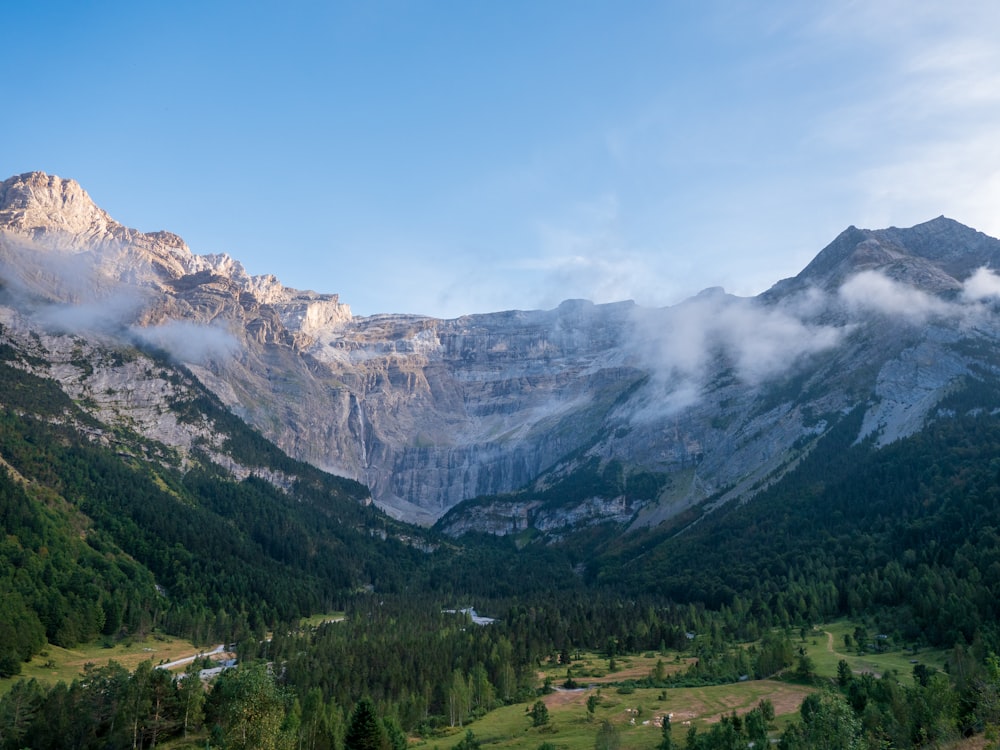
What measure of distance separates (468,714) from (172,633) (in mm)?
99812

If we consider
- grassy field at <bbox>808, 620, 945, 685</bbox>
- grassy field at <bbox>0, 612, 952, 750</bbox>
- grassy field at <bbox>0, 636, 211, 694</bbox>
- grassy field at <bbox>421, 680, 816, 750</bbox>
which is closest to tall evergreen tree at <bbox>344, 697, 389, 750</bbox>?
grassy field at <bbox>421, 680, 816, 750</bbox>

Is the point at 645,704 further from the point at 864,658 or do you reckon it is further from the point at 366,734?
the point at 864,658

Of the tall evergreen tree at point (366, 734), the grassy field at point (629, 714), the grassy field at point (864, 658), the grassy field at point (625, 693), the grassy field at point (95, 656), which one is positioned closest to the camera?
the tall evergreen tree at point (366, 734)

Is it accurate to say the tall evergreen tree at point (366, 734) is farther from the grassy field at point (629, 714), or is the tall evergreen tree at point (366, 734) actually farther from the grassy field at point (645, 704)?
the grassy field at point (645, 704)

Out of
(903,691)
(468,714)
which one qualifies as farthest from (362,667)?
(903,691)

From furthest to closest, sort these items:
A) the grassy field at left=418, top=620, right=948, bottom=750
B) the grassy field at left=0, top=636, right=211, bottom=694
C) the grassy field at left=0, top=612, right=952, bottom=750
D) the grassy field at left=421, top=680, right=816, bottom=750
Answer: the grassy field at left=0, top=636, right=211, bottom=694
the grassy field at left=0, top=612, right=952, bottom=750
the grassy field at left=418, top=620, right=948, bottom=750
the grassy field at left=421, top=680, right=816, bottom=750

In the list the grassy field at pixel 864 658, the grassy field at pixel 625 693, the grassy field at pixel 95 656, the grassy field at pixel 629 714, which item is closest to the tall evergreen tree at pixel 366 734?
the grassy field at pixel 629 714

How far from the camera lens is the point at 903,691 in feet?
281

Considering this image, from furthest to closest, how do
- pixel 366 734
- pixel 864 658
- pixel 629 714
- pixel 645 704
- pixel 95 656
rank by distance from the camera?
pixel 95 656, pixel 864 658, pixel 645 704, pixel 629 714, pixel 366 734

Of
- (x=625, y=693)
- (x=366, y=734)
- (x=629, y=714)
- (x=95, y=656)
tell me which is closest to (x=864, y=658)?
(x=625, y=693)

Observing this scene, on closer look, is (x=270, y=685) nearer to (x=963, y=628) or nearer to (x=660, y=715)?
(x=660, y=715)

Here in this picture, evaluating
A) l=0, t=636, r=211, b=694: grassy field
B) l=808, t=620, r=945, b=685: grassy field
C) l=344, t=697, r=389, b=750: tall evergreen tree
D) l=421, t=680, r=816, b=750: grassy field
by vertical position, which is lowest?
l=808, t=620, r=945, b=685: grassy field

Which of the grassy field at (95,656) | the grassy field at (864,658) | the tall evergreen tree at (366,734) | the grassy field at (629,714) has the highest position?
the grassy field at (95,656)

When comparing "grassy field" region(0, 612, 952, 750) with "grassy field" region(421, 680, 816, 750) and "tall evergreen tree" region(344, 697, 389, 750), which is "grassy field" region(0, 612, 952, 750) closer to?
"grassy field" region(421, 680, 816, 750)
